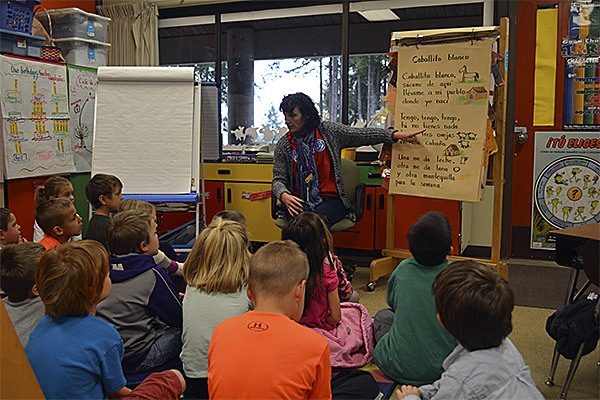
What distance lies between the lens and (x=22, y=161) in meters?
4.24

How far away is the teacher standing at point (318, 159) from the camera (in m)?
3.69

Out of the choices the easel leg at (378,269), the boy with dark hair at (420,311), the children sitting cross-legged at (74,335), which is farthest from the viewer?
the easel leg at (378,269)

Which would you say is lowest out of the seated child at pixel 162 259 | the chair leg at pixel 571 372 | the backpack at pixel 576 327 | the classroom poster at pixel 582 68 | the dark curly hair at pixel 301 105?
the chair leg at pixel 571 372

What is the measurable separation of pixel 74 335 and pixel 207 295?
0.59 meters

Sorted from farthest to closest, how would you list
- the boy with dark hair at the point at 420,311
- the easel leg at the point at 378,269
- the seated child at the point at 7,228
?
the easel leg at the point at 378,269 → the seated child at the point at 7,228 → the boy with dark hair at the point at 420,311

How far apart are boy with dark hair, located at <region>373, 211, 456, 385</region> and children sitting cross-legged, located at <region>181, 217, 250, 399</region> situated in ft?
1.93

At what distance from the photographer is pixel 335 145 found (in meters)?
3.71

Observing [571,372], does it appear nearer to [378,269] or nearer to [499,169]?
[499,169]

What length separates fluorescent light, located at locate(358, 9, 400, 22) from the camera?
208 inches

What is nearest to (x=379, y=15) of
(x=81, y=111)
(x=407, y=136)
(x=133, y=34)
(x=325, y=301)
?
(x=407, y=136)

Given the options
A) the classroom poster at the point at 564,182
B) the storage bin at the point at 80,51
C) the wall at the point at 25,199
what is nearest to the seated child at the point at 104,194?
the wall at the point at 25,199

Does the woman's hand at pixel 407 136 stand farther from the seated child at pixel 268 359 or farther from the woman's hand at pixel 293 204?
the seated child at pixel 268 359

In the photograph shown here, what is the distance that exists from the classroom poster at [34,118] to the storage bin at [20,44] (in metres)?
0.07

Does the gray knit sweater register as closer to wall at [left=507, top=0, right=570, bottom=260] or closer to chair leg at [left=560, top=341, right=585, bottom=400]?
wall at [left=507, top=0, right=570, bottom=260]
